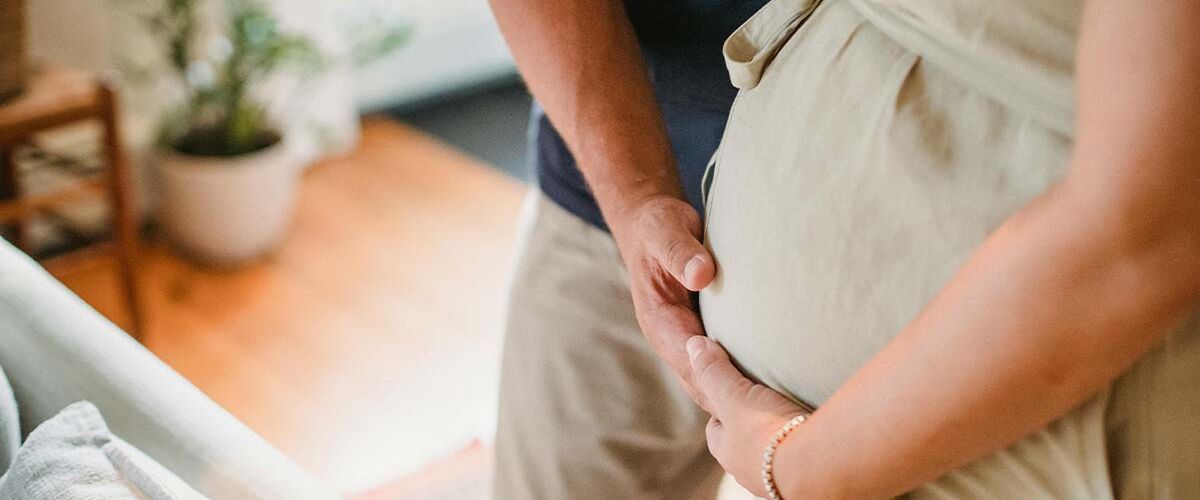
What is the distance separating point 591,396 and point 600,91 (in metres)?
0.28

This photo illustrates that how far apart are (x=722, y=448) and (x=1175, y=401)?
10.8 inches

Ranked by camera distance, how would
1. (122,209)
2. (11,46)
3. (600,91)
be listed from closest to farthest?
(600,91)
(11,46)
(122,209)

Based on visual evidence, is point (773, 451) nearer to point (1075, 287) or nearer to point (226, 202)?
point (1075, 287)

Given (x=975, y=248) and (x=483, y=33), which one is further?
(x=483, y=33)

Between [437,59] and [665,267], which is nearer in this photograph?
[665,267]

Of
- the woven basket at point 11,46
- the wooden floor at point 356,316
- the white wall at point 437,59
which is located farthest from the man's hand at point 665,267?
the white wall at point 437,59

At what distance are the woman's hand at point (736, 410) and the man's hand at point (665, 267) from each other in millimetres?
35

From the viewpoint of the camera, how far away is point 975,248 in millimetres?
614

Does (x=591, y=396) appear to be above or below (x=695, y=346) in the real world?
below

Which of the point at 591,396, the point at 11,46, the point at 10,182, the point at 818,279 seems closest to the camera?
the point at 818,279

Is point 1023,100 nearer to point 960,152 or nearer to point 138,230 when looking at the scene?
point 960,152

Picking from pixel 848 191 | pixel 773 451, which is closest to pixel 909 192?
pixel 848 191

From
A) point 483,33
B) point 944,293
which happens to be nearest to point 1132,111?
point 944,293

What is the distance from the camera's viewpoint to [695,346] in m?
0.81
